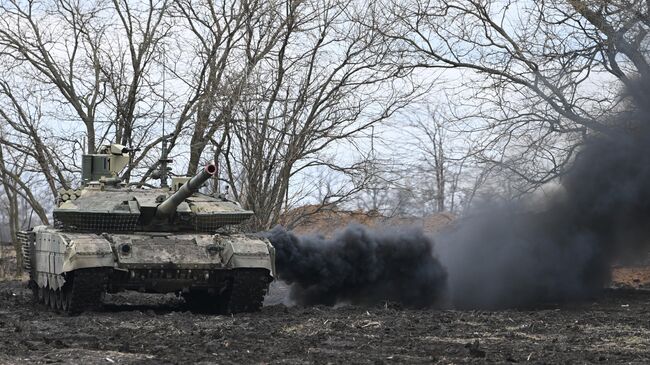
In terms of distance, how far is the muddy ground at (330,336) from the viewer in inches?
387

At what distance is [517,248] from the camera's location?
18156 mm

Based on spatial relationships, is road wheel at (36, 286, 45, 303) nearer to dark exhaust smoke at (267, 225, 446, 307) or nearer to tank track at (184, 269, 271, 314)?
tank track at (184, 269, 271, 314)

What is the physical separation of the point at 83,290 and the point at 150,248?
1008 millimetres

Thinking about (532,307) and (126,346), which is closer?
(126,346)

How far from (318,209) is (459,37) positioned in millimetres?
5399

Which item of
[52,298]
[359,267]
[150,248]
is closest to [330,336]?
[150,248]

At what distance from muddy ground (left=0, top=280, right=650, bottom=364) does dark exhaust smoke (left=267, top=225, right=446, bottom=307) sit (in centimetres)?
146

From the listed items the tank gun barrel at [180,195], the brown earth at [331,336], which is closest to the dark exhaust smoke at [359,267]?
the brown earth at [331,336]

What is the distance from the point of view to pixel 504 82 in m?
21.4

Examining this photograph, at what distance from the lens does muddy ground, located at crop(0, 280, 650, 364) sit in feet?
32.2

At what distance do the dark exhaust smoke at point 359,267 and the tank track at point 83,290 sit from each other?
3.20 metres

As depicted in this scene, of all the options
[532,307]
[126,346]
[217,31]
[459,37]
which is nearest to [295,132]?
[217,31]

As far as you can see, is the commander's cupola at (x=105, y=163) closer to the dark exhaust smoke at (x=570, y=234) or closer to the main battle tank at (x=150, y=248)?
the main battle tank at (x=150, y=248)

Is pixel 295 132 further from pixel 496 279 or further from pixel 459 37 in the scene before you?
pixel 496 279
